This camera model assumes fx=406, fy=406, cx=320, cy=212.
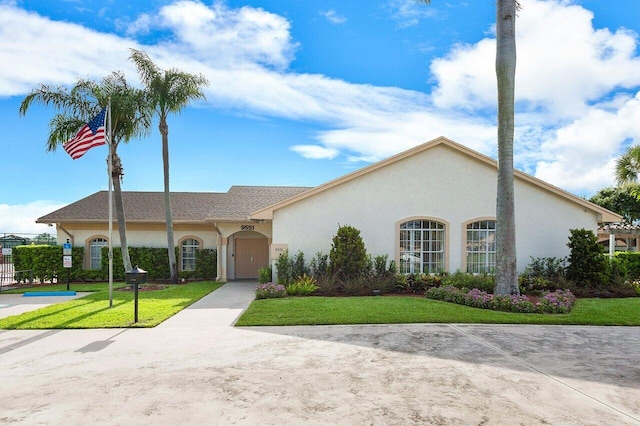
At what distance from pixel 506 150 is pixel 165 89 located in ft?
44.2

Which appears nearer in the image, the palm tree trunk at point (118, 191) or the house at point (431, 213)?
the house at point (431, 213)

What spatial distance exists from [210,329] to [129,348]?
1842mm

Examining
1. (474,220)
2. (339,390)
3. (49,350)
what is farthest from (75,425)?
(474,220)

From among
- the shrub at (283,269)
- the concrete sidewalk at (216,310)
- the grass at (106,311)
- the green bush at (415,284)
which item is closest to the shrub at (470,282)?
the green bush at (415,284)

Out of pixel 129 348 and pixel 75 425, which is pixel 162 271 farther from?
pixel 75 425

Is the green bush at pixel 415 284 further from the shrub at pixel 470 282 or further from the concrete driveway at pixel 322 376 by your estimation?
the concrete driveway at pixel 322 376

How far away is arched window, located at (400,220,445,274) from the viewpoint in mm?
15922

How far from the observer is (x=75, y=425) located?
4.32m

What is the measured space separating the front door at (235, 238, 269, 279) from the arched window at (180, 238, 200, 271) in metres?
2.08

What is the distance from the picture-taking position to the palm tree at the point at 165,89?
17.0 meters

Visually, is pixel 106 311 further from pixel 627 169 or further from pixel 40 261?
pixel 627 169

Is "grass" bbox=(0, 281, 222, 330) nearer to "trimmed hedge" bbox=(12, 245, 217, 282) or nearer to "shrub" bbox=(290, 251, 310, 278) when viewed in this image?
"shrub" bbox=(290, 251, 310, 278)

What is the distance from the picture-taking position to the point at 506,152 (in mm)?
12094

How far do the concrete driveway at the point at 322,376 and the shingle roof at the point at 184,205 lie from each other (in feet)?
36.5
